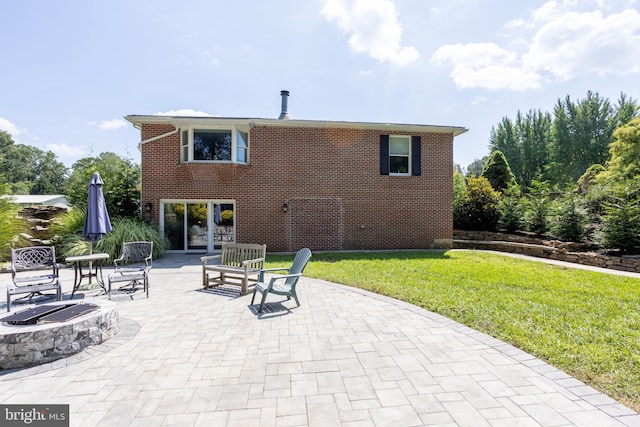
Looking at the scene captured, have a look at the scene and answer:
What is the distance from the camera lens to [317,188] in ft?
42.4

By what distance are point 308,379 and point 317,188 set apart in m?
10.3

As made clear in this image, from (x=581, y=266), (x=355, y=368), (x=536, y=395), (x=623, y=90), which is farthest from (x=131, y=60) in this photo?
(x=623, y=90)

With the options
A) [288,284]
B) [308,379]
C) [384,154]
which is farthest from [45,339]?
[384,154]

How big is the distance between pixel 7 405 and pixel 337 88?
13.8m

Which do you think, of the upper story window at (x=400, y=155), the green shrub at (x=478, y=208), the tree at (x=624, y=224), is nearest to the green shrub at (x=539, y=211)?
the green shrub at (x=478, y=208)

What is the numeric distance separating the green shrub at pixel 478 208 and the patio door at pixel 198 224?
11692 millimetres

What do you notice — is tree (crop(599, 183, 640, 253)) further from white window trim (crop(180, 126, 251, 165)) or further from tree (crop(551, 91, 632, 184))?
tree (crop(551, 91, 632, 184))

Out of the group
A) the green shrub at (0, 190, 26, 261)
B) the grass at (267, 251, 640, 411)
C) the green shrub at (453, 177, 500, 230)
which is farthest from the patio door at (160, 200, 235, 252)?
the green shrub at (453, 177, 500, 230)

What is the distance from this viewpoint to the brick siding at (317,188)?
12.2 metres

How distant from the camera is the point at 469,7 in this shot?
29.7 feet

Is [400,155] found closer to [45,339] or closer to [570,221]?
[570,221]

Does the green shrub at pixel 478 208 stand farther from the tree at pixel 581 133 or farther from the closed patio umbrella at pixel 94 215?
the tree at pixel 581 133

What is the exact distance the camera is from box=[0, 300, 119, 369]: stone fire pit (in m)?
3.23

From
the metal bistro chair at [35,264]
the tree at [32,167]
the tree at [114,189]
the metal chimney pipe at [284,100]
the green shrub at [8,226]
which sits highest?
the tree at [32,167]
